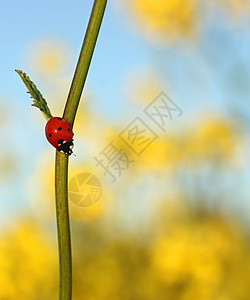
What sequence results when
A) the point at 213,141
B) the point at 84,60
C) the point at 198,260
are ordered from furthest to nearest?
the point at 213,141 < the point at 198,260 < the point at 84,60

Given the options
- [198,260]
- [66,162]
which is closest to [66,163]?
[66,162]

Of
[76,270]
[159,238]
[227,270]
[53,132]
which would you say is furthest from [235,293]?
[53,132]

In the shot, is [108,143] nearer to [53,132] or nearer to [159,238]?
[159,238]

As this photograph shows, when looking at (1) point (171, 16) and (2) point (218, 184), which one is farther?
(1) point (171, 16)

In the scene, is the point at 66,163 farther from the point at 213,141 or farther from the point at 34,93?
the point at 213,141

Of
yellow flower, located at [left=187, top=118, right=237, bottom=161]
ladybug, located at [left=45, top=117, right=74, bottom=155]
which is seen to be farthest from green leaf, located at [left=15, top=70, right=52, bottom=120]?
yellow flower, located at [left=187, top=118, right=237, bottom=161]

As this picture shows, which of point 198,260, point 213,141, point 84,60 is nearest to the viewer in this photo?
point 84,60

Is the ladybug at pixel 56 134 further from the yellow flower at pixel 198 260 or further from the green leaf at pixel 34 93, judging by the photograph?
the yellow flower at pixel 198 260

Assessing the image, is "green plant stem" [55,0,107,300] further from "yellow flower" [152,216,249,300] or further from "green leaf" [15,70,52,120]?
"yellow flower" [152,216,249,300]
